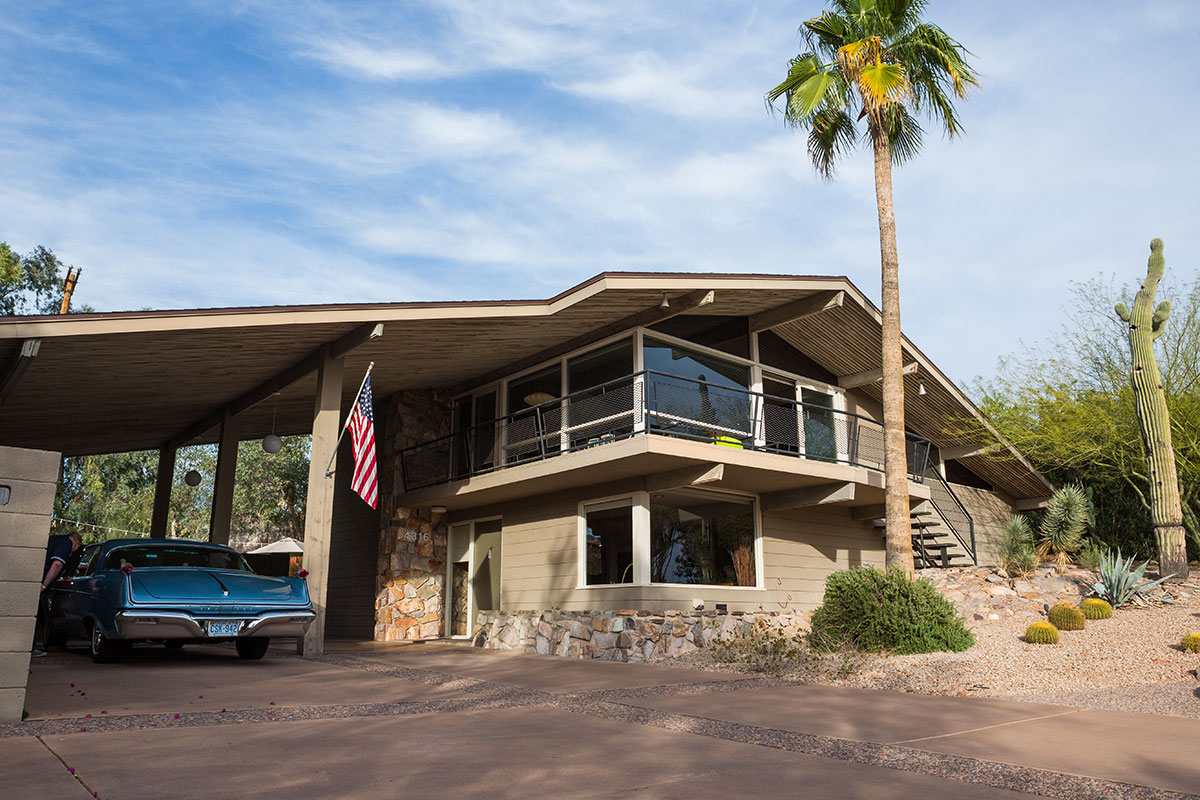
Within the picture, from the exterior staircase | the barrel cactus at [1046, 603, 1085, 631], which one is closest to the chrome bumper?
the barrel cactus at [1046, 603, 1085, 631]

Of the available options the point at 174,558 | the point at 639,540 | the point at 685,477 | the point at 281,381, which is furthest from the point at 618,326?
the point at 174,558

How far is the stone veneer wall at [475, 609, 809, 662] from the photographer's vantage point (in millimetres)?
12016

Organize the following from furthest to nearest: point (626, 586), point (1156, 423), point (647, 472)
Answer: point (1156, 423) → point (647, 472) → point (626, 586)

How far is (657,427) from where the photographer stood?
11938 mm

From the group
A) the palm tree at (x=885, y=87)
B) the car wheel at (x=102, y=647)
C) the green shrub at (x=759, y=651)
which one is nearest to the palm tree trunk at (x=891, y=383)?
the palm tree at (x=885, y=87)

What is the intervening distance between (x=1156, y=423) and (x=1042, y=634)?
6.03 meters

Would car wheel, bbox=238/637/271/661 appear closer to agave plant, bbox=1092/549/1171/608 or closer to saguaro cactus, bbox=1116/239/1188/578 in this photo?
agave plant, bbox=1092/549/1171/608

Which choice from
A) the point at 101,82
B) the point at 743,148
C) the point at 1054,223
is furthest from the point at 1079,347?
the point at 101,82

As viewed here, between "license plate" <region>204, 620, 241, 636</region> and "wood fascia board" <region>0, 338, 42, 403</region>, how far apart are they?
3.47 m

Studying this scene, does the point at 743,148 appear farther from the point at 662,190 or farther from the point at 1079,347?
the point at 1079,347

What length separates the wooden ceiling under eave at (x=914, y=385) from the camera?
15.2 m

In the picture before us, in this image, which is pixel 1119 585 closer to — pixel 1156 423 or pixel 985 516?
pixel 1156 423

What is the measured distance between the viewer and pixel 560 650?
12992 millimetres

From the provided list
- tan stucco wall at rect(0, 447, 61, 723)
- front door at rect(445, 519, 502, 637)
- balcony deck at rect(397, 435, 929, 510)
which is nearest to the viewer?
tan stucco wall at rect(0, 447, 61, 723)
